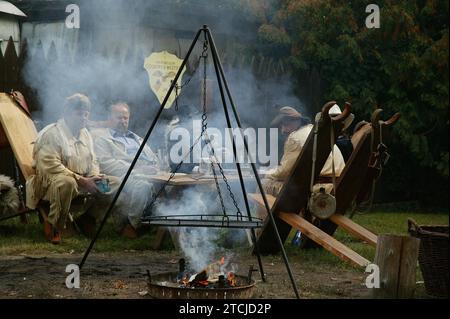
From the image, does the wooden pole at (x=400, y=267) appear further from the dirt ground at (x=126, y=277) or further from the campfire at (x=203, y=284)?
the campfire at (x=203, y=284)

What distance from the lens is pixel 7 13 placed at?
1185 centimetres

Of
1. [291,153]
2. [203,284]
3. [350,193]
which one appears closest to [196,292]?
[203,284]

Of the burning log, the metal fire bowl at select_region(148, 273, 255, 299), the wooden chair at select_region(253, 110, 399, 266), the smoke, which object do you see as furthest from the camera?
the smoke

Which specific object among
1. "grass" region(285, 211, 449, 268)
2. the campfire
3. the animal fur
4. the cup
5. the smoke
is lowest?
"grass" region(285, 211, 449, 268)

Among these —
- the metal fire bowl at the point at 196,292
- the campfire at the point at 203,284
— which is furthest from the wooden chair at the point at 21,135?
the metal fire bowl at the point at 196,292

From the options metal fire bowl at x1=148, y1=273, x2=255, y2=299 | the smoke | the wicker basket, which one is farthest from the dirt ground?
the smoke

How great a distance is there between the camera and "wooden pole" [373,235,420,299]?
5.03 m

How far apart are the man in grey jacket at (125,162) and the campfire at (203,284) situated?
7.78 ft

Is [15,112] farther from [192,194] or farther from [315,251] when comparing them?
[315,251]

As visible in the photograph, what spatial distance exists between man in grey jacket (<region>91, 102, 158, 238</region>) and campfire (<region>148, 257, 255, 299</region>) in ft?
7.78

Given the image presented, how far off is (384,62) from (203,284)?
766 cm

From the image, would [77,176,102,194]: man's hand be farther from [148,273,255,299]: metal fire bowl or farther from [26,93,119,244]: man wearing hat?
[148,273,255,299]: metal fire bowl
